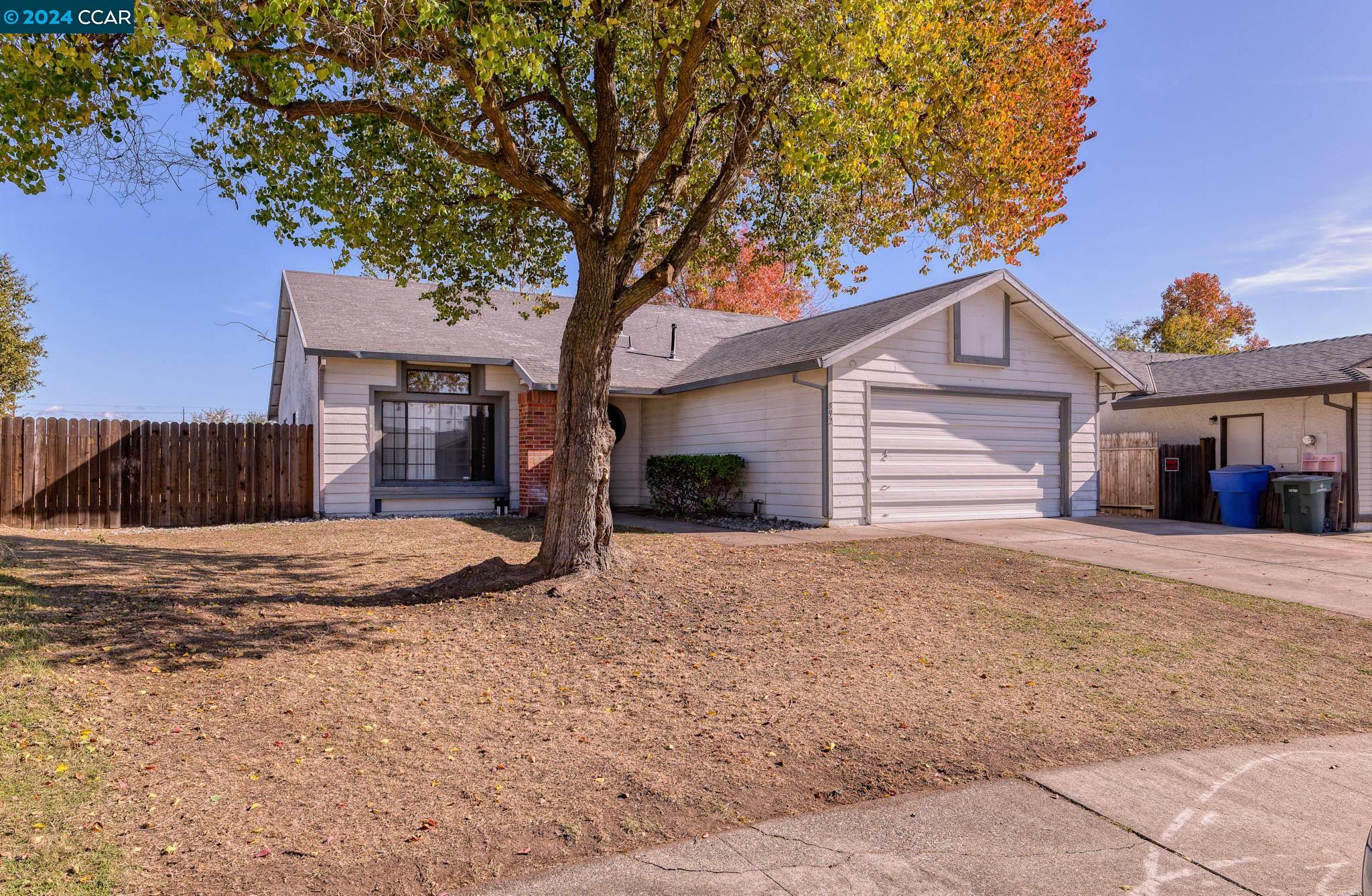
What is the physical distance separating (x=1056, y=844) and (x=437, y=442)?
14562mm

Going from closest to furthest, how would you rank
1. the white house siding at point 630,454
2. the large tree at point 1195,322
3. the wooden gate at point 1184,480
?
the wooden gate at point 1184,480
the white house siding at point 630,454
the large tree at point 1195,322

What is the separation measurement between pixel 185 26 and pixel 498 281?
19.2 ft

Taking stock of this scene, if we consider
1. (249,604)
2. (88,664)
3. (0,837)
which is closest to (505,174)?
(249,604)

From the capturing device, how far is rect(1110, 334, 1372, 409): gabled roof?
1456 centimetres

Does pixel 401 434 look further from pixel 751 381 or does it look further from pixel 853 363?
pixel 853 363

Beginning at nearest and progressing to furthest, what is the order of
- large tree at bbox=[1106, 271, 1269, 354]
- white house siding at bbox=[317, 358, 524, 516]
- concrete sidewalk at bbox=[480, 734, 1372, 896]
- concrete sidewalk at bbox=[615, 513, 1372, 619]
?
concrete sidewalk at bbox=[480, 734, 1372, 896] < concrete sidewalk at bbox=[615, 513, 1372, 619] < white house siding at bbox=[317, 358, 524, 516] < large tree at bbox=[1106, 271, 1269, 354]

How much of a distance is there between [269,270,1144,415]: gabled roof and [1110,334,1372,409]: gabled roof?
194cm

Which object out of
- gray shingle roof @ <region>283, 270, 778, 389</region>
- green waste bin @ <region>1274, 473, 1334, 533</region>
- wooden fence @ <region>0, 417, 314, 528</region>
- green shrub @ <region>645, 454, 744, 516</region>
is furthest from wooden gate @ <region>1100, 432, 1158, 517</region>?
wooden fence @ <region>0, 417, 314, 528</region>

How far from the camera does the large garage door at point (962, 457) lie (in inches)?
553

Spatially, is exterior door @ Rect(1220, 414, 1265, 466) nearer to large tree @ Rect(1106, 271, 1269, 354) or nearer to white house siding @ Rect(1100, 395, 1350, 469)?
white house siding @ Rect(1100, 395, 1350, 469)

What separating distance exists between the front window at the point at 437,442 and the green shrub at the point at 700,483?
3566mm

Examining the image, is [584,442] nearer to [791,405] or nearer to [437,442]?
[791,405]

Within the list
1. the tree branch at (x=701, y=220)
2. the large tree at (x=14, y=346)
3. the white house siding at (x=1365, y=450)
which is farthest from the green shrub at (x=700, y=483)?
the large tree at (x=14, y=346)

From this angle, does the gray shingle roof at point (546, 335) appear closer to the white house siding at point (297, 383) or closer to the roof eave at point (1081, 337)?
the roof eave at point (1081, 337)
